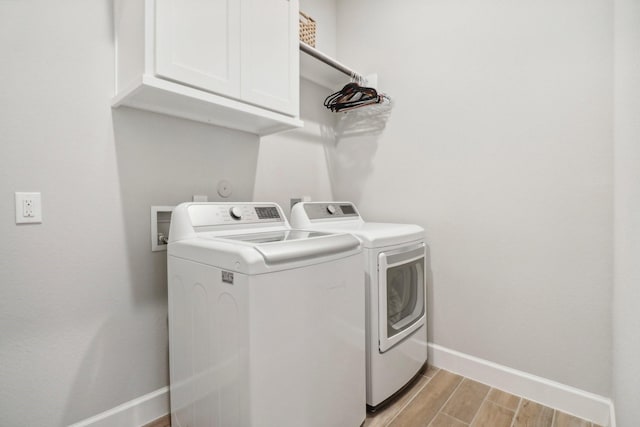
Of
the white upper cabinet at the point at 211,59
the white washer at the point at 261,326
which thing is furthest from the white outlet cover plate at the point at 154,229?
the white upper cabinet at the point at 211,59

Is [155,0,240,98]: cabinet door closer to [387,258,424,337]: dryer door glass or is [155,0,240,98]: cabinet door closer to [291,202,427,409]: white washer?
[291,202,427,409]: white washer

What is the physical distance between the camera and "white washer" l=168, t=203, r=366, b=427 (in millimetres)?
979

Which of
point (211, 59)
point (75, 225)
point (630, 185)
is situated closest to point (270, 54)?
point (211, 59)

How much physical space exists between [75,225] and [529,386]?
2324mm

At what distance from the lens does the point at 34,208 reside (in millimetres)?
1179

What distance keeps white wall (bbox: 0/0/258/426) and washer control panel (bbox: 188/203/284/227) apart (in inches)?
11.0

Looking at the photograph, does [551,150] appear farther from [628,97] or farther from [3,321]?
[3,321]

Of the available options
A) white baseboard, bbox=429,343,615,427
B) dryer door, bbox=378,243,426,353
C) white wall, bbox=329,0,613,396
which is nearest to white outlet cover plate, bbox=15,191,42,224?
dryer door, bbox=378,243,426,353

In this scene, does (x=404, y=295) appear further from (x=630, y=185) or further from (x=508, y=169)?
(x=630, y=185)

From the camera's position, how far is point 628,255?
3.24 ft

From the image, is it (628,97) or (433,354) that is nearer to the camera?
(628,97)

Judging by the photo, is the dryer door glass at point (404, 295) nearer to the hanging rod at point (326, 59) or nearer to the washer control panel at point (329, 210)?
the washer control panel at point (329, 210)

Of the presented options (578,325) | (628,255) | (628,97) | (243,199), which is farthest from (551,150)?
(243,199)

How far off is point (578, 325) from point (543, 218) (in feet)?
1.78
